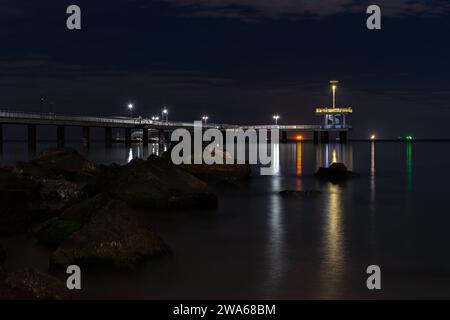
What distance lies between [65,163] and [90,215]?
18790 mm

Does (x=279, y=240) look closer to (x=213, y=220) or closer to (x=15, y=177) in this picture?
(x=213, y=220)

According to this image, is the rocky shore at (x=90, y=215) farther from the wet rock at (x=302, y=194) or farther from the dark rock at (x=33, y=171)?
the wet rock at (x=302, y=194)

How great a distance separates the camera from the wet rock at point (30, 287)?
9541 mm

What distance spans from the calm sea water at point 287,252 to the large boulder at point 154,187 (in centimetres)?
80

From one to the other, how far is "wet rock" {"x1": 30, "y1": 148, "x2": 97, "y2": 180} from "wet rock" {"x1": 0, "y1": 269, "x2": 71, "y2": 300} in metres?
23.1

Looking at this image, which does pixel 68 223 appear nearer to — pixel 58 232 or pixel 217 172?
pixel 58 232

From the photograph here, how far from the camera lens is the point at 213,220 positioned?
2078cm

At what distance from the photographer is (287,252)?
15883 millimetres

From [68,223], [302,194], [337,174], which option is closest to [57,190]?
[68,223]

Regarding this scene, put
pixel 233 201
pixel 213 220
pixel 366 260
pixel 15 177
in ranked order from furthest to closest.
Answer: pixel 233 201, pixel 15 177, pixel 213 220, pixel 366 260

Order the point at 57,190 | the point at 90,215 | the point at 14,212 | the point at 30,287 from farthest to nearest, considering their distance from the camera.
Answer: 1. the point at 57,190
2. the point at 14,212
3. the point at 90,215
4. the point at 30,287
